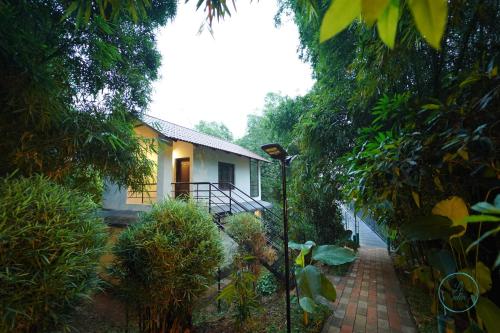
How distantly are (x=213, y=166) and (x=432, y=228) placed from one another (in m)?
7.36

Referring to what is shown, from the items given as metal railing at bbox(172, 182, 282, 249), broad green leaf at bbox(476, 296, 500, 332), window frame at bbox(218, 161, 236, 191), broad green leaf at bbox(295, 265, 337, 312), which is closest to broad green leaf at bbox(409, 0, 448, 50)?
broad green leaf at bbox(476, 296, 500, 332)

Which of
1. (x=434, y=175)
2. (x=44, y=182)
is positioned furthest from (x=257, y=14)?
(x=44, y=182)

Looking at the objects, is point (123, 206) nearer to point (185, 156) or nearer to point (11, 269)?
point (185, 156)

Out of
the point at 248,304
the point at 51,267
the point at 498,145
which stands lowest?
the point at 248,304

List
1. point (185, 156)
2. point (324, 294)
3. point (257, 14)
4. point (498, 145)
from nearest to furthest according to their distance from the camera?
1. point (498, 145)
2. point (257, 14)
3. point (324, 294)
4. point (185, 156)

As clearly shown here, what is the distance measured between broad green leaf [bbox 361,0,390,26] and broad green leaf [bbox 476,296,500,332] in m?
1.51

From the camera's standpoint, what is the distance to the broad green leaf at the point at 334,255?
2.04 m

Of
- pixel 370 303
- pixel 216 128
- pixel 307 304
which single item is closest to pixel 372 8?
pixel 307 304

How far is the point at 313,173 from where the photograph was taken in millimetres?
4992

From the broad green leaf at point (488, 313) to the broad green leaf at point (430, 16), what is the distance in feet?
4.67

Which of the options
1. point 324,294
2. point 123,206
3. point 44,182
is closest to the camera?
point 44,182

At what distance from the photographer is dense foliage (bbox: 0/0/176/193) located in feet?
5.82

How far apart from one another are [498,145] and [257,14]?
5.16 ft

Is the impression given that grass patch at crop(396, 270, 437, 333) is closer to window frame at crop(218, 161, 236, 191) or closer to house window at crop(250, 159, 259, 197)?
window frame at crop(218, 161, 236, 191)
